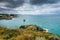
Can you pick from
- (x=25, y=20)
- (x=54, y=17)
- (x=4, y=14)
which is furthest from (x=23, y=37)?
(x=4, y=14)

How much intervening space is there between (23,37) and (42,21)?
10.7 ft

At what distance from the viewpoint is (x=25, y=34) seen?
17.7 feet

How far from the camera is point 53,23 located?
322 inches

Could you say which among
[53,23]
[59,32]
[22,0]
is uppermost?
[22,0]

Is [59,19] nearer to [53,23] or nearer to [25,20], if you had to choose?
[53,23]

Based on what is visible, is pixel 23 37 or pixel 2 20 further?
pixel 2 20

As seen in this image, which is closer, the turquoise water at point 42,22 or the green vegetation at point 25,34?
the green vegetation at point 25,34

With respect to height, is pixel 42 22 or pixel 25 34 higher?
pixel 25 34

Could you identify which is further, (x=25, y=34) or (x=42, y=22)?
(x=42, y=22)

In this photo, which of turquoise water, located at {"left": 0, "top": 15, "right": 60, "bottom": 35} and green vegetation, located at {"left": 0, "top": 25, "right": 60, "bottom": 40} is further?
turquoise water, located at {"left": 0, "top": 15, "right": 60, "bottom": 35}

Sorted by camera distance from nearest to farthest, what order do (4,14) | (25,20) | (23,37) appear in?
(23,37) → (25,20) → (4,14)

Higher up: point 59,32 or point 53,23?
point 53,23

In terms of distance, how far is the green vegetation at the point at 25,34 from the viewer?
515 centimetres

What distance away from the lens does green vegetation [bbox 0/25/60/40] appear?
5155 millimetres
